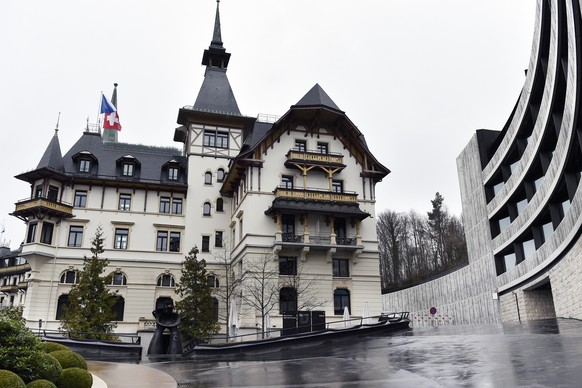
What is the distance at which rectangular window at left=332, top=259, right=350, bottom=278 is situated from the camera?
1609 inches

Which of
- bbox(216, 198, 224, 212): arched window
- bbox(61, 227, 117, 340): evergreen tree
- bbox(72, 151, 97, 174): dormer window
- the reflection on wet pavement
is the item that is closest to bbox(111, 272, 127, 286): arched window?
bbox(61, 227, 117, 340): evergreen tree

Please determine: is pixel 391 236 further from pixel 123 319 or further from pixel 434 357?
pixel 434 357

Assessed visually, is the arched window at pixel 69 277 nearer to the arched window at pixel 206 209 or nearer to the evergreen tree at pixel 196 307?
the evergreen tree at pixel 196 307

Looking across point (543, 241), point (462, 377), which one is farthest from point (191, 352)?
point (543, 241)

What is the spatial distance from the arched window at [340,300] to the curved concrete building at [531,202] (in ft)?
43.5

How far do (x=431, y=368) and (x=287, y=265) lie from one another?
27.0 meters

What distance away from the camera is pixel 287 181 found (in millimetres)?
42219

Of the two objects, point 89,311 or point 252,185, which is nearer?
point 89,311

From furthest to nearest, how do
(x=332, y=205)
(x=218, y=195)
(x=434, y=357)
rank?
(x=218, y=195)
(x=332, y=205)
(x=434, y=357)

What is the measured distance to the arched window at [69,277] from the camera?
4288cm

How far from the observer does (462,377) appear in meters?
11.0

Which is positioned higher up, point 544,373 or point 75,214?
point 75,214

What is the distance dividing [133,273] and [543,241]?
3363cm

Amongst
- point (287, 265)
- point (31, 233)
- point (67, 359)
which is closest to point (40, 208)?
point (31, 233)
